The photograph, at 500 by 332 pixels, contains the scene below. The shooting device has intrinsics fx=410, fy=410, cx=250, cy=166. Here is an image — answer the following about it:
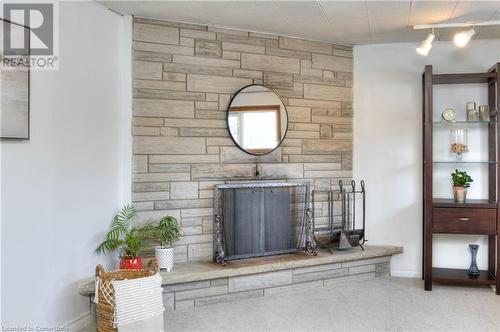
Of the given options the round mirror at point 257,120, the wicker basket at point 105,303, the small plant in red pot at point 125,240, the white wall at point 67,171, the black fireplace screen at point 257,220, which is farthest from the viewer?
the round mirror at point 257,120

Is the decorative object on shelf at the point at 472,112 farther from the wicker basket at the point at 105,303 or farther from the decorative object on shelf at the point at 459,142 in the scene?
the wicker basket at the point at 105,303

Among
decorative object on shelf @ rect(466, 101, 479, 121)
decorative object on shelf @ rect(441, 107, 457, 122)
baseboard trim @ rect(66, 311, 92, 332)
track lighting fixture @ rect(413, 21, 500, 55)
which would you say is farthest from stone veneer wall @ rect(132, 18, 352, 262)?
decorative object on shelf @ rect(466, 101, 479, 121)

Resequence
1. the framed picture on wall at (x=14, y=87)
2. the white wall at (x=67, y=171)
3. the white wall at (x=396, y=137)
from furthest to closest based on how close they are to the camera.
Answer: the white wall at (x=396, y=137) < the white wall at (x=67, y=171) < the framed picture on wall at (x=14, y=87)

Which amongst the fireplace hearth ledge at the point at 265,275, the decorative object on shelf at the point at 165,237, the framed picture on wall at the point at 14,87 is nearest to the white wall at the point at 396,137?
the fireplace hearth ledge at the point at 265,275

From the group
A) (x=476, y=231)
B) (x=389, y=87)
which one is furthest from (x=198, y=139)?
(x=476, y=231)

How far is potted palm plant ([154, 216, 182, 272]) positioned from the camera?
3074 mm

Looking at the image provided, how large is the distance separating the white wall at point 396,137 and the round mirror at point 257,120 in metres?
0.89

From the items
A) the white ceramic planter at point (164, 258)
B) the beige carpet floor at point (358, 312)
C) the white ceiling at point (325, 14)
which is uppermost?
the white ceiling at point (325, 14)

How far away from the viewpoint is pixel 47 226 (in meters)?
2.48

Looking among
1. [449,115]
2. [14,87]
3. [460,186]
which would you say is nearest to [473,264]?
[460,186]

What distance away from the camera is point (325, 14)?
10.4 feet

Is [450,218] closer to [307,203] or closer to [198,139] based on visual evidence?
[307,203]

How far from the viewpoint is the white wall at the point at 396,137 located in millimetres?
3891

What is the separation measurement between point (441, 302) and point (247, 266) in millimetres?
1553
